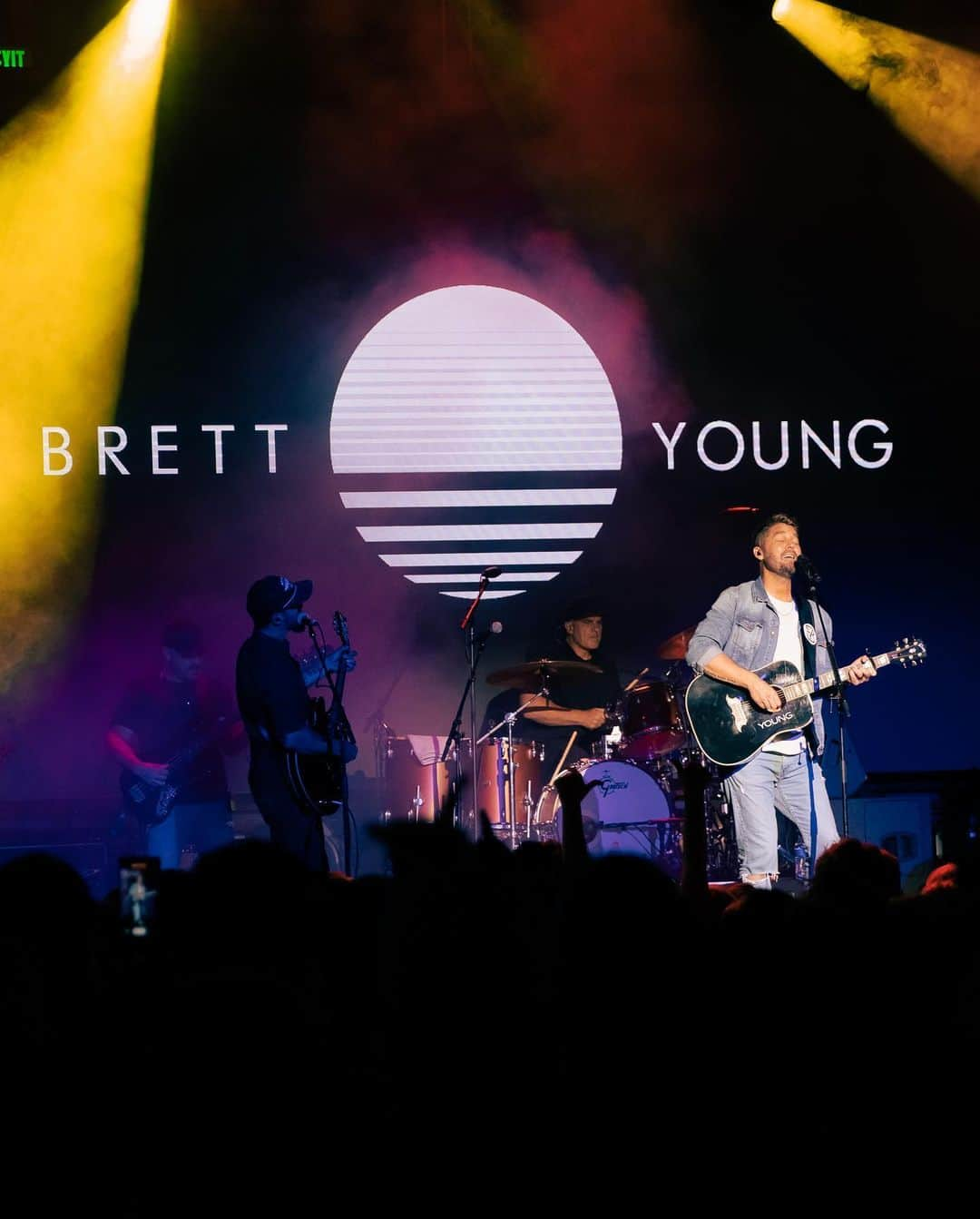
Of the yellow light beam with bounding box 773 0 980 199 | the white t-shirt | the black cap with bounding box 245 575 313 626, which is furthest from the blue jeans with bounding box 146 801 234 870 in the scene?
the yellow light beam with bounding box 773 0 980 199

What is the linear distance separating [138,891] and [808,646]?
5.46 meters

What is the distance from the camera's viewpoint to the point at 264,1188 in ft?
4.89

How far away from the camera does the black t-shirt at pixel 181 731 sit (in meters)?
8.01

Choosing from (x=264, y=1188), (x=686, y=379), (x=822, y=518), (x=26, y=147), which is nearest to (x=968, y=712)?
(x=822, y=518)

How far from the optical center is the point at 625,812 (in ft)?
27.2

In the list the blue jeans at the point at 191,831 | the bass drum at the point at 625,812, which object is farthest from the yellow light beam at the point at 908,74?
the blue jeans at the point at 191,831

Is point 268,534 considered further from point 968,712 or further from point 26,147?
point 968,712

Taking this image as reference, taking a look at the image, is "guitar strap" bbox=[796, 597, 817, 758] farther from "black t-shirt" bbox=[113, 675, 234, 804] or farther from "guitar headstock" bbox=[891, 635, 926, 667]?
"black t-shirt" bbox=[113, 675, 234, 804]

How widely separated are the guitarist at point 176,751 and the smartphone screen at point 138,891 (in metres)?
4.73

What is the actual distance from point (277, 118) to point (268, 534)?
2629 millimetres

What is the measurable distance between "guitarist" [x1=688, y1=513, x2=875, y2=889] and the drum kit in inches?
13.2

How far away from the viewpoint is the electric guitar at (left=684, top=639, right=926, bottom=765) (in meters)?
7.75

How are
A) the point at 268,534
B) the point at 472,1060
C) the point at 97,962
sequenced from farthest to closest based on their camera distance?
1. the point at 268,534
2. the point at 97,962
3. the point at 472,1060

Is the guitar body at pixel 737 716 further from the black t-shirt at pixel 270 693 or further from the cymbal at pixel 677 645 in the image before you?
the black t-shirt at pixel 270 693
